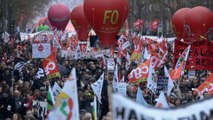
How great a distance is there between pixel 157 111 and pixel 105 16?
23.6 m

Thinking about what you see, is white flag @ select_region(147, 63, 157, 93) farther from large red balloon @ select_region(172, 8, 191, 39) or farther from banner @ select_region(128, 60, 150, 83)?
large red balloon @ select_region(172, 8, 191, 39)

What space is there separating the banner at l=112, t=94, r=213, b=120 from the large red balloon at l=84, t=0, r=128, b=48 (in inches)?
924

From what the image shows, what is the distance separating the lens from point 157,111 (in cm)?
651

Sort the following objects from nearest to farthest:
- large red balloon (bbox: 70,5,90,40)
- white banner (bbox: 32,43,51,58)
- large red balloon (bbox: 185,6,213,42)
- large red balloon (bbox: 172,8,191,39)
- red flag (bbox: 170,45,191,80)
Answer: red flag (bbox: 170,45,191,80) → white banner (bbox: 32,43,51,58) → large red balloon (bbox: 185,6,213,42) → large red balloon (bbox: 172,8,191,39) → large red balloon (bbox: 70,5,90,40)

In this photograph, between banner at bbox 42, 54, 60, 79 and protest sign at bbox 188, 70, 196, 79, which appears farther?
protest sign at bbox 188, 70, 196, 79

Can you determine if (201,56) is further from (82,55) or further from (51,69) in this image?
(82,55)

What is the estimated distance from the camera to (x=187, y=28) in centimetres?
3147

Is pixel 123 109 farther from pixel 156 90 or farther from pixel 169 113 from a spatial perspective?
pixel 156 90

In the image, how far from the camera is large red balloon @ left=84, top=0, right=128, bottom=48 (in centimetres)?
3002

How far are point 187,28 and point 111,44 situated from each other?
355 cm

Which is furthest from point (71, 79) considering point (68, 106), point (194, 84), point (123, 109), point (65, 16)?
point (65, 16)

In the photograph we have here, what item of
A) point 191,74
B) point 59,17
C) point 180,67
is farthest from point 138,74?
point 59,17

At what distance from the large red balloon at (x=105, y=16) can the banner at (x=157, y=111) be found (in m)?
23.5

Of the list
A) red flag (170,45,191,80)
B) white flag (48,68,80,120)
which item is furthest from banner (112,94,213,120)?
red flag (170,45,191,80)
